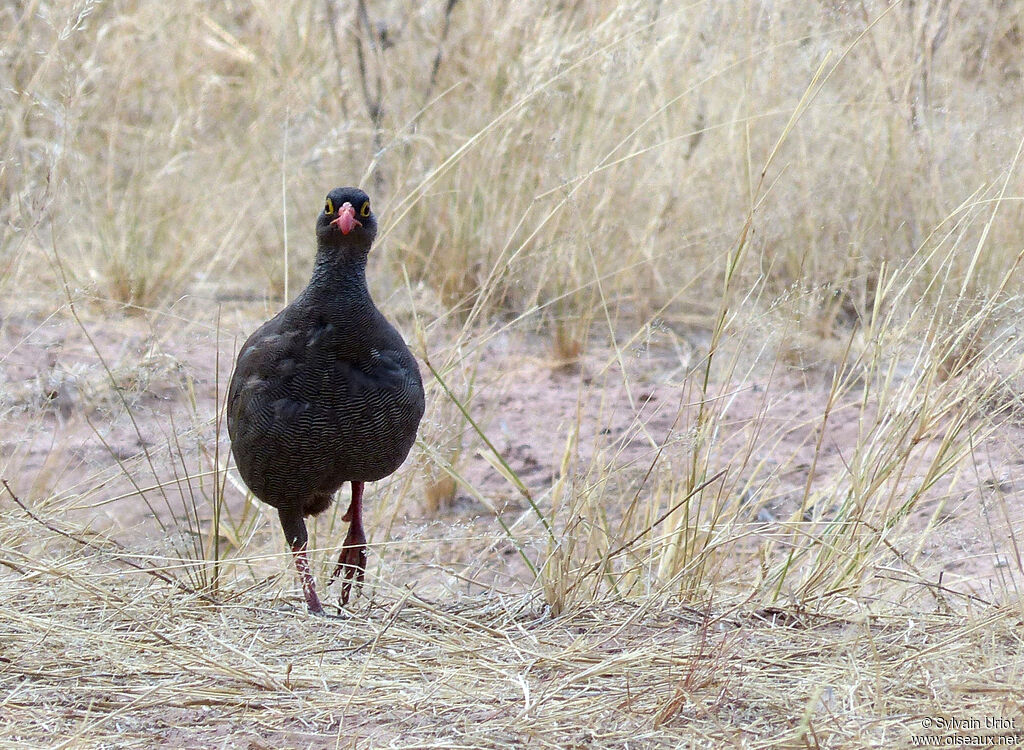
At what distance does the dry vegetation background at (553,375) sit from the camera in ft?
7.55

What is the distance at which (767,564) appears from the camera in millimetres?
2955

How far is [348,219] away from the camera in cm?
304

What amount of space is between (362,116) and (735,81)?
6.35ft

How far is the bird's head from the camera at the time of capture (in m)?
3.07

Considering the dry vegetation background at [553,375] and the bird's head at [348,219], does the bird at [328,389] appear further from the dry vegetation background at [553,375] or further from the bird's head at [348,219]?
the dry vegetation background at [553,375]

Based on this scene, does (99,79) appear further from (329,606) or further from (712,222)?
(329,606)

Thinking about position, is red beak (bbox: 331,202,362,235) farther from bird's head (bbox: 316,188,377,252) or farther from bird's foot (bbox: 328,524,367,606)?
bird's foot (bbox: 328,524,367,606)

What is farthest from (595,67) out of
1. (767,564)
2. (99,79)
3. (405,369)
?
(99,79)

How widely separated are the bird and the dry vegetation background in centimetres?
17

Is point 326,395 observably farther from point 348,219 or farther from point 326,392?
point 348,219

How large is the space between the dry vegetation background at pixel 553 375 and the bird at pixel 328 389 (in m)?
0.17

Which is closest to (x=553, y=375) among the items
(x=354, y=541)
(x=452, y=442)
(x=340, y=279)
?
(x=452, y=442)

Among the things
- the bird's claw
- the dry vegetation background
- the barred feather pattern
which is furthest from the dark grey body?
the bird's claw

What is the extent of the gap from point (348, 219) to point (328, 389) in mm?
446
